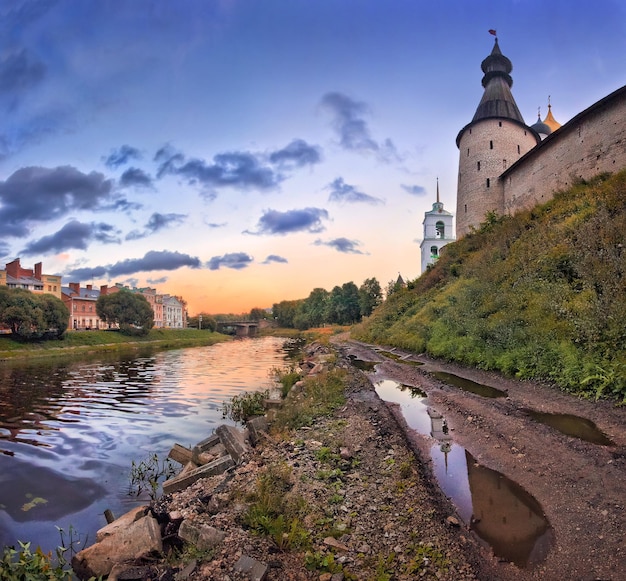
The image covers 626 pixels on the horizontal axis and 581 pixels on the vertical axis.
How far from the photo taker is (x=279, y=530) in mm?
4426

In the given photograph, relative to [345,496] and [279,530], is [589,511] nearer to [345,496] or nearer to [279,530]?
[345,496]

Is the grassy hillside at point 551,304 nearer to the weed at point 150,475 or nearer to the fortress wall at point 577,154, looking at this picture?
the fortress wall at point 577,154

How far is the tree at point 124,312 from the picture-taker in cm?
6756

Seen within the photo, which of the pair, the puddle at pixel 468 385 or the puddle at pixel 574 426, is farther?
the puddle at pixel 468 385

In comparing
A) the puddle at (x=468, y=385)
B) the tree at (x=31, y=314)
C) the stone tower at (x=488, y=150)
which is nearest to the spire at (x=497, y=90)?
the stone tower at (x=488, y=150)

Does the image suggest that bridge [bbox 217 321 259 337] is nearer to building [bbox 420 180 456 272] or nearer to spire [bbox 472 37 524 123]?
building [bbox 420 180 456 272]

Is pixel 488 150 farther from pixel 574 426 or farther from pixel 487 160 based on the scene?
pixel 574 426

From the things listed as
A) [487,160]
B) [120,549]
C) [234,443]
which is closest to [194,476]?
[234,443]

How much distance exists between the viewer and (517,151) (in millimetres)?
38719

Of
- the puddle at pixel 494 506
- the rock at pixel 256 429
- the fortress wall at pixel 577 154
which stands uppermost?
the fortress wall at pixel 577 154

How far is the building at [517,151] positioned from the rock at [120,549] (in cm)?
2810

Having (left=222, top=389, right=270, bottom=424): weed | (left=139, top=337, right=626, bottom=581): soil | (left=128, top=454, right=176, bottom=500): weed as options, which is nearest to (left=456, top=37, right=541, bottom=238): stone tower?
(left=222, top=389, right=270, bottom=424): weed

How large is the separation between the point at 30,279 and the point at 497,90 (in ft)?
271

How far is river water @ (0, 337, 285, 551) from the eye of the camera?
22.9ft
